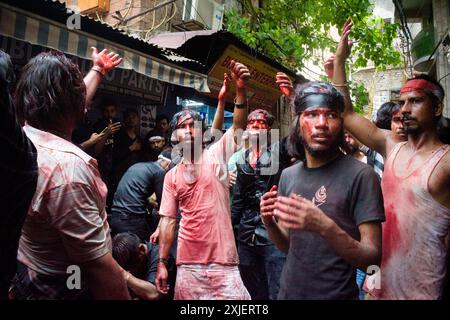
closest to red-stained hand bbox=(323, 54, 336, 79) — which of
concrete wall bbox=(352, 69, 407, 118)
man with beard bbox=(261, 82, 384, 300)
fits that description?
man with beard bbox=(261, 82, 384, 300)

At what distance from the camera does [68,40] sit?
13.1 ft

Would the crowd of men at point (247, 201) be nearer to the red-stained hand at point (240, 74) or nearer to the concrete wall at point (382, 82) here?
the red-stained hand at point (240, 74)

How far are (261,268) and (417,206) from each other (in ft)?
6.76

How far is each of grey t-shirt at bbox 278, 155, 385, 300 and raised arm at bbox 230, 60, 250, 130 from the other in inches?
48.7

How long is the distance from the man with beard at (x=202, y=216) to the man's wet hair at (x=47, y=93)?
5.20 feet

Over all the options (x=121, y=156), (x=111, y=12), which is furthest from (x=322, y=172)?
(x=111, y=12)

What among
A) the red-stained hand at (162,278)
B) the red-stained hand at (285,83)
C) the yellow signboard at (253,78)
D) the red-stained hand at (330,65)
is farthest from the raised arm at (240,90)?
the yellow signboard at (253,78)

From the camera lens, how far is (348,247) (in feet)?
5.38

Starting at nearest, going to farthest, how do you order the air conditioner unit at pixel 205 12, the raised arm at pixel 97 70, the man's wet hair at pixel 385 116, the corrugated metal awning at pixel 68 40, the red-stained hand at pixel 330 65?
the raised arm at pixel 97 70 < the red-stained hand at pixel 330 65 < the corrugated metal awning at pixel 68 40 < the man's wet hair at pixel 385 116 < the air conditioner unit at pixel 205 12

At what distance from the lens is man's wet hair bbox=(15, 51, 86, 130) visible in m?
1.56

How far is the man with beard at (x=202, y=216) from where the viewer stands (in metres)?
2.86

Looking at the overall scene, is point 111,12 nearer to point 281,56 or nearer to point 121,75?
point 121,75

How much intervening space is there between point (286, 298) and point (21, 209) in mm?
1378

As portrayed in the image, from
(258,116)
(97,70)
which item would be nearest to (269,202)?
(97,70)
